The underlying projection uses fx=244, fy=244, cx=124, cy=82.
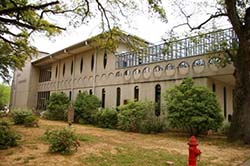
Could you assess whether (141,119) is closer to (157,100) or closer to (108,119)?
(157,100)

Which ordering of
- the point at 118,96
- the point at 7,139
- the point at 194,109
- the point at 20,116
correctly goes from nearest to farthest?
1. the point at 7,139
2. the point at 194,109
3. the point at 20,116
4. the point at 118,96

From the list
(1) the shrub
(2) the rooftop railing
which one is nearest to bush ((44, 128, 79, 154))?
(2) the rooftop railing

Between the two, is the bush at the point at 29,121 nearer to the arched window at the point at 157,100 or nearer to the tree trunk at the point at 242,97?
the arched window at the point at 157,100

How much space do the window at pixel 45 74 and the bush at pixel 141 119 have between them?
62.7ft

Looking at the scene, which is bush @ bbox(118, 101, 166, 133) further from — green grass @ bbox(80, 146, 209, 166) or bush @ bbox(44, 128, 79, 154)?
bush @ bbox(44, 128, 79, 154)

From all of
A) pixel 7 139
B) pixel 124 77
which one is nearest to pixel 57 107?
pixel 124 77

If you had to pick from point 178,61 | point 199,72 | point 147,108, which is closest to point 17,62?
point 147,108

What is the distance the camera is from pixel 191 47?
15664 mm

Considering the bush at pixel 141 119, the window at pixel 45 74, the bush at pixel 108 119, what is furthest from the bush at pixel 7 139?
the window at pixel 45 74

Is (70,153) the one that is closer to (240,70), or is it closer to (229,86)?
(240,70)

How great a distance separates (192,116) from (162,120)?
11.6 feet

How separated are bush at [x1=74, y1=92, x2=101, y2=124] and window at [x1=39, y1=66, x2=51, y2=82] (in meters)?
12.7

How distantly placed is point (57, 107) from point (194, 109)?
14.3m

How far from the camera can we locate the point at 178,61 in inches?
637
